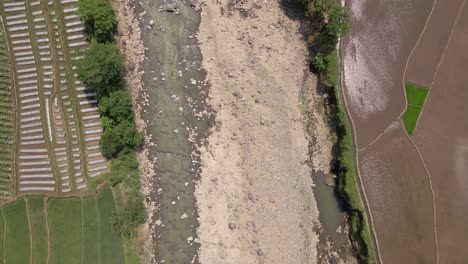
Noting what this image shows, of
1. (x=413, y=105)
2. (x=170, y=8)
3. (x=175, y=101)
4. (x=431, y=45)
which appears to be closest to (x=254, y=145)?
(x=175, y=101)

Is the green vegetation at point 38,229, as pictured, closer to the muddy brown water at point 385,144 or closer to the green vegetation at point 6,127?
the green vegetation at point 6,127

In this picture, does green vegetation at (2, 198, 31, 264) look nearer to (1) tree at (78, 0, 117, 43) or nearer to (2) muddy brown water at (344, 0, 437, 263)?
(1) tree at (78, 0, 117, 43)

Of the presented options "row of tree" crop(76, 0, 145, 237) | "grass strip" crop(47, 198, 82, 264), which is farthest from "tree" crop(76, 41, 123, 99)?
"grass strip" crop(47, 198, 82, 264)

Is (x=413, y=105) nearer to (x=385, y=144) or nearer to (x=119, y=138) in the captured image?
(x=385, y=144)

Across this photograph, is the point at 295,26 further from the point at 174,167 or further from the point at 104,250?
the point at 104,250

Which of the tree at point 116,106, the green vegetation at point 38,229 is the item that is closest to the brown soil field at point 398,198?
the tree at point 116,106

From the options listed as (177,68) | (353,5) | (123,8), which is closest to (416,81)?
(353,5)
